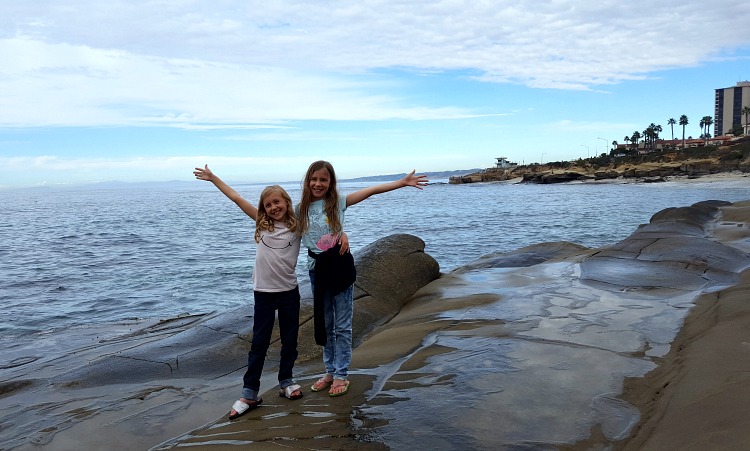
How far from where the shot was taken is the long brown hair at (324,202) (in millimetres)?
4430

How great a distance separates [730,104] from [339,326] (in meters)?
194

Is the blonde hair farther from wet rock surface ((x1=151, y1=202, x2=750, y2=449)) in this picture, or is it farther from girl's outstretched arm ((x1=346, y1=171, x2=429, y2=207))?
wet rock surface ((x1=151, y1=202, x2=750, y2=449))

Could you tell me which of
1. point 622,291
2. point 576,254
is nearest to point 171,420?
point 622,291

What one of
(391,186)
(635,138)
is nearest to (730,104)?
(635,138)

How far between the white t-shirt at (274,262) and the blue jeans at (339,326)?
0.78 ft

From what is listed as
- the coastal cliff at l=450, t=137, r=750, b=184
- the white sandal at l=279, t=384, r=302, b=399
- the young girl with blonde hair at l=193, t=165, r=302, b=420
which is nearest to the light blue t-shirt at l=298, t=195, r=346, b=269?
the young girl with blonde hair at l=193, t=165, r=302, b=420

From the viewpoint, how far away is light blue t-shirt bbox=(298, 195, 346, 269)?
173 inches

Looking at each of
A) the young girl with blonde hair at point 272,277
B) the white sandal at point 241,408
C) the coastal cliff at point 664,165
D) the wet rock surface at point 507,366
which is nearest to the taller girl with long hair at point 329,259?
the young girl with blonde hair at point 272,277

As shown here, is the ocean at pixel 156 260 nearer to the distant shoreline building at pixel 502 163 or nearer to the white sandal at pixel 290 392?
the white sandal at pixel 290 392

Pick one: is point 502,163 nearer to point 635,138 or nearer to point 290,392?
point 635,138

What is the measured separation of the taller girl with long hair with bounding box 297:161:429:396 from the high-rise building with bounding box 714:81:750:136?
183638 mm

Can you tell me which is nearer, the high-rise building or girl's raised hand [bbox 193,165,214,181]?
girl's raised hand [bbox 193,165,214,181]

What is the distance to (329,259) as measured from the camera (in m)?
4.40

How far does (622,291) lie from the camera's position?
753 cm
